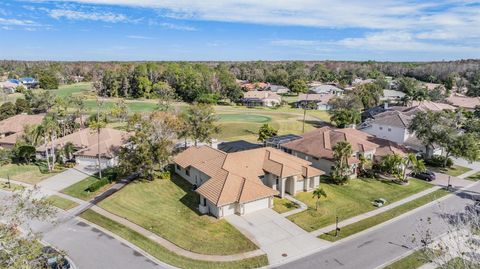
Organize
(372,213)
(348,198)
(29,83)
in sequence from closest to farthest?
(372,213)
(348,198)
(29,83)

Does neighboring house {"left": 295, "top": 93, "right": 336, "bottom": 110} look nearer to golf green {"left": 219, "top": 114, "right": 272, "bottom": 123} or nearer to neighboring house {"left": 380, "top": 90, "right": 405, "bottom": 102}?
neighboring house {"left": 380, "top": 90, "right": 405, "bottom": 102}

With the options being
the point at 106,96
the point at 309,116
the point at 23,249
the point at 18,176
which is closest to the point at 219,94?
the point at 309,116

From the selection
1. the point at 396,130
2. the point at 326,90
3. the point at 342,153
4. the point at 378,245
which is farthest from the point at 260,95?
the point at 378,245

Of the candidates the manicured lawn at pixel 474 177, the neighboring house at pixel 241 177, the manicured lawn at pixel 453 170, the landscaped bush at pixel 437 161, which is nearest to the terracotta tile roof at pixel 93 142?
the neighboring house at pixel 241 177

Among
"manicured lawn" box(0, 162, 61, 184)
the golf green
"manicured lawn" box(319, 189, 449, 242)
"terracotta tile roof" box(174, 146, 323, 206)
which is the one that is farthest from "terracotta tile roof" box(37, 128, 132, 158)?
the golf green

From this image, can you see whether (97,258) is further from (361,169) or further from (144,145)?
(361,169)

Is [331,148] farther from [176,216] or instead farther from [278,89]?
[278,89]

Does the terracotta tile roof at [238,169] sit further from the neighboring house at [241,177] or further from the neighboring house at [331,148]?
the neighboring house at [331,148]
